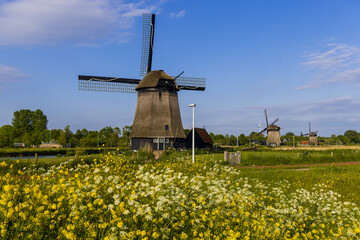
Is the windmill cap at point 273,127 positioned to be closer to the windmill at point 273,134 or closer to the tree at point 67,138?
the windmill at point 273,134

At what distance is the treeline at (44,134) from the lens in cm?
7262

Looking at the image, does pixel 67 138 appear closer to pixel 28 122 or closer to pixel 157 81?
pixel 28 122

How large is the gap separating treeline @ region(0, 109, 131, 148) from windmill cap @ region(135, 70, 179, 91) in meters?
28.4

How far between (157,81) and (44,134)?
2245 inches

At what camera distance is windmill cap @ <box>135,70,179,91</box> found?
1396 inches

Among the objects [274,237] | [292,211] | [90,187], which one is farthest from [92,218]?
[292,211]

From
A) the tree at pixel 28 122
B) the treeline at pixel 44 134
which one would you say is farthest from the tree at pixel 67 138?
the tree at pixel 28 122

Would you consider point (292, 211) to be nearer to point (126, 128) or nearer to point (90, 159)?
point (90, 159)

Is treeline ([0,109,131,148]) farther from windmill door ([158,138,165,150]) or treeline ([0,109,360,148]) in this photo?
windmill door ([158,138,165,150])

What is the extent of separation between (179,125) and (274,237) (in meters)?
31.4

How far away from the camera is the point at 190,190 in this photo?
6.79 m

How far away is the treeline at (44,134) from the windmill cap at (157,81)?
93.2ft

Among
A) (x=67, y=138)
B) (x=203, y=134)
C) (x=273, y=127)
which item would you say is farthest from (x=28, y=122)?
(x=273, y=127)

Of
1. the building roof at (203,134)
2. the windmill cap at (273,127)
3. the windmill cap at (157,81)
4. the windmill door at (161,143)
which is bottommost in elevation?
the windmill door at (161,143)
